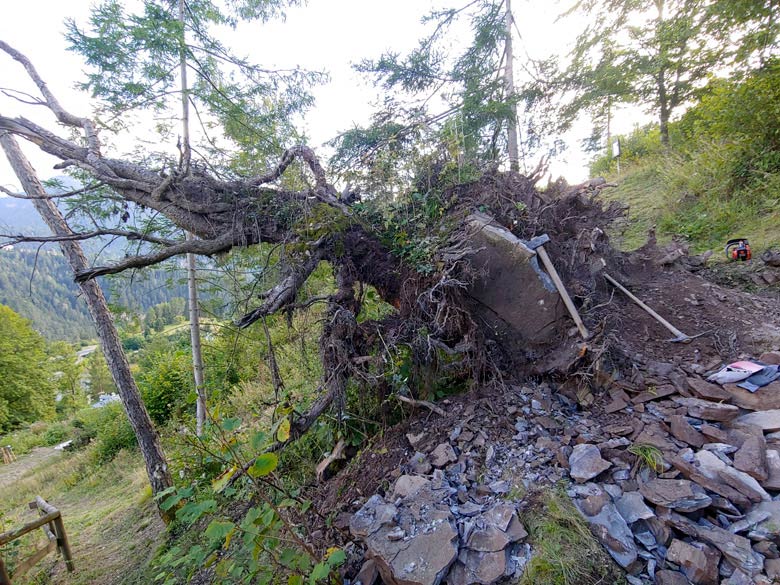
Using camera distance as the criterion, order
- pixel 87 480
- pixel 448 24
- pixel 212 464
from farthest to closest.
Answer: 1. pixel 87 480
2. pixel 448 24
3. pixel 212 464

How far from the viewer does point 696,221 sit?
15.9ft

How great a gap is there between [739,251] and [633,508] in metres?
3.71

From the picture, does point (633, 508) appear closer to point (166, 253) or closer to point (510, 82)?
point (166, 253)

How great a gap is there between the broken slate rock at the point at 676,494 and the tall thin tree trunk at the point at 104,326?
506 centimetres

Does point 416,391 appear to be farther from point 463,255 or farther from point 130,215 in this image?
point 130,215

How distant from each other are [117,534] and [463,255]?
246 inches

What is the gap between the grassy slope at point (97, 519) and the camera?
3.71 m

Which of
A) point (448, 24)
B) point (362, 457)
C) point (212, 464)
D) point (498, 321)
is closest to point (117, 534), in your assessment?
point (212, 464)

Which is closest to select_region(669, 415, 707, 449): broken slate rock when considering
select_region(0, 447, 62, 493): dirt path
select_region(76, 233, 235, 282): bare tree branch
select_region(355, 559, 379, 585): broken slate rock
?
select_region(355, 559, 379, 585): broken slate rock

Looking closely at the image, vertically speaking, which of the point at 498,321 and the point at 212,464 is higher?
the point at 498,321

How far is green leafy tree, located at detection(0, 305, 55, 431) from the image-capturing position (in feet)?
56.7

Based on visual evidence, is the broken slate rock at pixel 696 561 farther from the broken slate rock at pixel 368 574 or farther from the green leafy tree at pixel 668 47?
the green leafy tree at pixel 668 47

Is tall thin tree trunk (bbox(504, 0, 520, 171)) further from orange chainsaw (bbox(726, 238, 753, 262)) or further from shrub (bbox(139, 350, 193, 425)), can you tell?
shrub (bbox(139, 350, 193, 425))

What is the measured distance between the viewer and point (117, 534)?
14.9 feet
